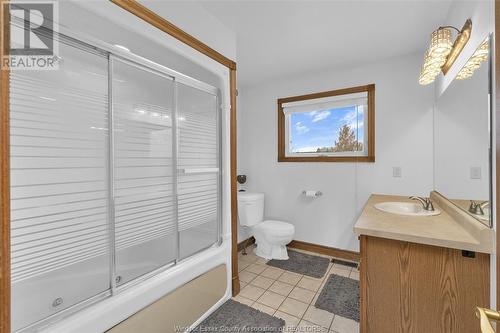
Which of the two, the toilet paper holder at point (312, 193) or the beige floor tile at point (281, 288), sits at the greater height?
the toilet paper holder at point (312, 193)

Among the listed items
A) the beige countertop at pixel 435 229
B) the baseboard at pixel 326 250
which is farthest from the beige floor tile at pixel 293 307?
the baseboard at pixel 326 250

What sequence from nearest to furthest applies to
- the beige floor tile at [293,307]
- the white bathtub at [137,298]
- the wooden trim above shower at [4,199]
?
the wooden trim above shower at [4,199] → the white bathtub at [137,298] → the beige floor tile at [293,307]

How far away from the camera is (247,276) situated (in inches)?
94.6

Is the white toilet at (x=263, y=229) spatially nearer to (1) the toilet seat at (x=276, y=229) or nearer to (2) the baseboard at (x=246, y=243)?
(1) the toilet seat at (x=276, y=229)

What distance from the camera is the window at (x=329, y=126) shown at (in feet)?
8.79

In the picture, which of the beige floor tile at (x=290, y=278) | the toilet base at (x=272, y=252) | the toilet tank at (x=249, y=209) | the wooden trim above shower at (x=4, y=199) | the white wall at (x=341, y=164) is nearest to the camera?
the wooden trim above shower at (x=4, y=199)

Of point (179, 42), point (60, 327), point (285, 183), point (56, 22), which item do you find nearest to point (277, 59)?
point (179, 42)

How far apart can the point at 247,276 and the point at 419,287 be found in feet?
5.22

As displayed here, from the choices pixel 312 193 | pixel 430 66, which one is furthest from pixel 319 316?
pixel 430 66

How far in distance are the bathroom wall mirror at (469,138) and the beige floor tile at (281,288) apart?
150cm

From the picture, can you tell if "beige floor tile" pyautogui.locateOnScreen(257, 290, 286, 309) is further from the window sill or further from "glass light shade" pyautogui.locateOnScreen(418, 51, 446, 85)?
"glass light shade" pyautogui.locateOnScreen(418, 51, 446, 85)

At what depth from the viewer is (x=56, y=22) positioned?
3.43 ft

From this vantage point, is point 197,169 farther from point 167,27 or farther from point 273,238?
point 273,238

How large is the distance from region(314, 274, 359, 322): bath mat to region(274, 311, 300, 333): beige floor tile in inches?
10.4
